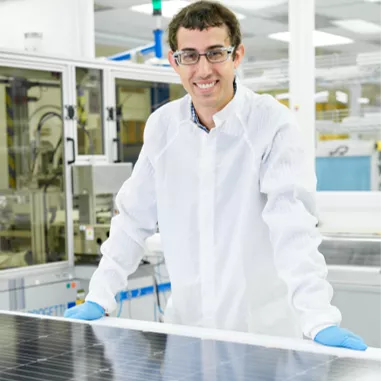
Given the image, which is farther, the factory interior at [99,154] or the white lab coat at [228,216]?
the factory interior at [99,154]

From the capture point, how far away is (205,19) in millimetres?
1709

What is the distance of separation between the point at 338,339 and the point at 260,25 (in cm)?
607

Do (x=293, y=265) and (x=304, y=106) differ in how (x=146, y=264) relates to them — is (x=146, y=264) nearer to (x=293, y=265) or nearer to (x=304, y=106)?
(x=304, y=106)

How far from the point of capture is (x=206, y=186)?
6.03 feet

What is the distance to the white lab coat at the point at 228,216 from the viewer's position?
1709 mm

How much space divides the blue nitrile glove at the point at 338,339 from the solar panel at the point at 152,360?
11 centimetres

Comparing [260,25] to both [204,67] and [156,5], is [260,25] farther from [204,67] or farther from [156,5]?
[204,67]

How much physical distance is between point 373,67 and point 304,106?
1.91 ft

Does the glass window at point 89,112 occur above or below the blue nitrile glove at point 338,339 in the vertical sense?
above

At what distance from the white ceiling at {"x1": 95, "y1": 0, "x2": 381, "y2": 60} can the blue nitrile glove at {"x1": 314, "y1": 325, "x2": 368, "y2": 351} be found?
13.9ft

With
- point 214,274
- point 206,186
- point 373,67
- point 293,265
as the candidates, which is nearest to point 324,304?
point 293,265

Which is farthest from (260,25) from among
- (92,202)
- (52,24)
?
(92,202)

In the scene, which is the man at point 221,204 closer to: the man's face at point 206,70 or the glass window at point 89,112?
the man's face at point 206,70

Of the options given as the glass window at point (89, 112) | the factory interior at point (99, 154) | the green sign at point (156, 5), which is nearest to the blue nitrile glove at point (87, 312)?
the factory interior at point (99, 154)
